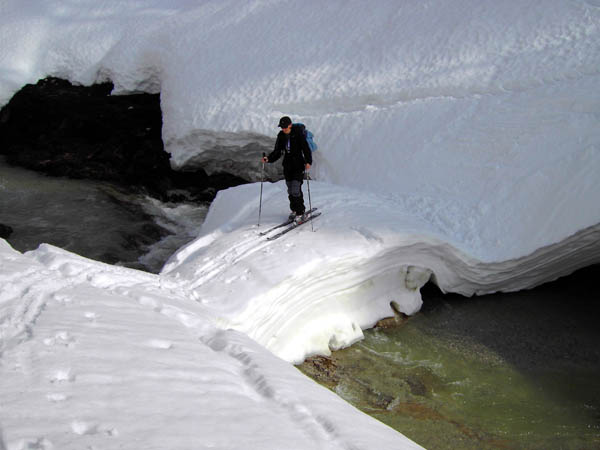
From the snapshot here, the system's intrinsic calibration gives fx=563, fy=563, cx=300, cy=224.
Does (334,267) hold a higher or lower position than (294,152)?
lower

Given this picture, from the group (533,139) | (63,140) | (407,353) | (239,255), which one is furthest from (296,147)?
(63,140)

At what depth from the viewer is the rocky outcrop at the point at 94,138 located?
10.1m

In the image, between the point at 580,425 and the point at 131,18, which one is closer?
the point at 580,425

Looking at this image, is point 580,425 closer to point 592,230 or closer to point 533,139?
point 592,230

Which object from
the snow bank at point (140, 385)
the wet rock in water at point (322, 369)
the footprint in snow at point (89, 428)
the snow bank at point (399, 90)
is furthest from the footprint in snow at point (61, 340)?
the snow bank at point (399, 90)

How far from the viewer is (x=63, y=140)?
11.0 m

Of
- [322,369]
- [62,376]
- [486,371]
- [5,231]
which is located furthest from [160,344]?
[5,231]

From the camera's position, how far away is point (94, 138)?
11.0 m

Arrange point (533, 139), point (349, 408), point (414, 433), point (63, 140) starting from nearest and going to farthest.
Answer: point (349, 408) < point (414, 433) < point (533, 139) < point (63, 140)

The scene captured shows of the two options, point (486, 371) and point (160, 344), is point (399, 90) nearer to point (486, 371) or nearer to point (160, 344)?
point (486, 371)

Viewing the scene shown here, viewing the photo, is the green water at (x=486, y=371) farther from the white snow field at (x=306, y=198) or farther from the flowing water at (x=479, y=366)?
the white snow field at (x=306, y=198)

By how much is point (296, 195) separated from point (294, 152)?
0.47 metres

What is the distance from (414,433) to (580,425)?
1.36 metres

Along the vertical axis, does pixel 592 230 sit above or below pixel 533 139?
below
